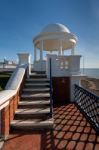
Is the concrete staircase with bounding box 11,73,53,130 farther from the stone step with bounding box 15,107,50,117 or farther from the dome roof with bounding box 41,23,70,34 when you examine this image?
the dome roof with bounding box 41,23,70,34

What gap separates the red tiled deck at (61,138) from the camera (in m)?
4.30

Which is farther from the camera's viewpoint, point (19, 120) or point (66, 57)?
point (66, 57)

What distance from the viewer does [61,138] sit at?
4727 mm

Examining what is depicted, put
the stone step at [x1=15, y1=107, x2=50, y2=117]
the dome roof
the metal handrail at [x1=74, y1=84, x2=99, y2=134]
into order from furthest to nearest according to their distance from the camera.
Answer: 1. the dome roof
2. the stone step at [x1=15, y1=107, x2=50, y2=117]
3. the metal handrail at [x1=74, y1=84, x2=99, y2=134]

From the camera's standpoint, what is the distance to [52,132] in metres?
5.16

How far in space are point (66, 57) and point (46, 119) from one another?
4.57 meters

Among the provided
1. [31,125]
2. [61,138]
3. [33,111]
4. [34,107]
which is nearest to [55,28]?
[34,107]

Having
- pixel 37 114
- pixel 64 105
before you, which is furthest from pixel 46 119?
pixel 64 105

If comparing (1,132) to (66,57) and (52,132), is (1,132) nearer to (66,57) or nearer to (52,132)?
(52,132)

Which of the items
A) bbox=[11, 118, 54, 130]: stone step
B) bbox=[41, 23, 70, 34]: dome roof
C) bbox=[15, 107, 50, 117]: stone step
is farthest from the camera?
bbox=[41, 23, 70, 34]: dome roof

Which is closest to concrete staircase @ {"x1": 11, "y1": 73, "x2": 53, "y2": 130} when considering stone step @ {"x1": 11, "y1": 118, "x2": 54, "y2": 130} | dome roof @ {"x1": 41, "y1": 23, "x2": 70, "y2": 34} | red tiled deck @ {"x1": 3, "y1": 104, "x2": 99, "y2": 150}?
stone step @ {"x1": 11, "y1": 118, "x2": 54, "y2": 130}

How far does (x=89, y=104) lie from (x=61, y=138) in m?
2.65

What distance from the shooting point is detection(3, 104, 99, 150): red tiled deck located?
4.30 metres

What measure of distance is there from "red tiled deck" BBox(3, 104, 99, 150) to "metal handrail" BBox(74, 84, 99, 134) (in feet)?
0.91
